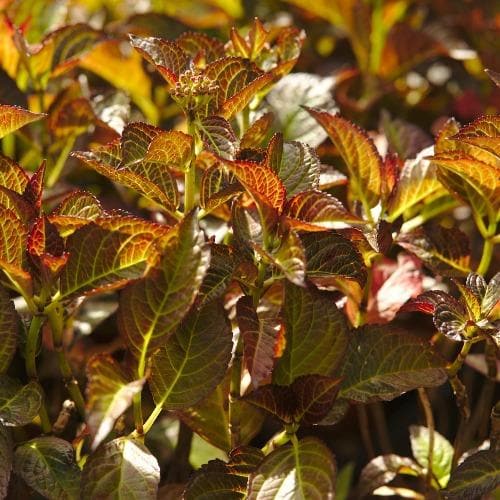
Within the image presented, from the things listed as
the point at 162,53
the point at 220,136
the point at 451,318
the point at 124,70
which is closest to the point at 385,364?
the point at 451,318

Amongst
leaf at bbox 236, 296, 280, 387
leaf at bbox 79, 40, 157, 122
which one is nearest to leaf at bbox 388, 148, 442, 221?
leaf at bbox 236, 296, 280, 387

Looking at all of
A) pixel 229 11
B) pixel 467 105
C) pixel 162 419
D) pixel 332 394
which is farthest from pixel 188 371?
pixel 229 11

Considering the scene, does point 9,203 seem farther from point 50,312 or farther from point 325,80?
point 325,80

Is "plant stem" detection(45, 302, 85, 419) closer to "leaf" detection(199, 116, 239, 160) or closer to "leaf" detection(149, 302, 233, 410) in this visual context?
"leaf" detection(149, 302, 233, 410)

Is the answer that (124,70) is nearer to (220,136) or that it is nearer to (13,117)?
(13,117)

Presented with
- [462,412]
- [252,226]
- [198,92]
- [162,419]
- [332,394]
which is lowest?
[162,419]

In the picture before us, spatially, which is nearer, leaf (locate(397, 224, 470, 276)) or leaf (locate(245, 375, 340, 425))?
leaf (locate(245, 375, 340, 425))
